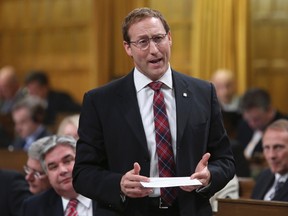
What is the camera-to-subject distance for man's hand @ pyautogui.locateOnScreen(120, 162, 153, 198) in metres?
2.99

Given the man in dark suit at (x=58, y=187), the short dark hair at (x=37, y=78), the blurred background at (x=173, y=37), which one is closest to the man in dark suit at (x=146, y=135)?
the man in dark suit at (x=58, y=187)

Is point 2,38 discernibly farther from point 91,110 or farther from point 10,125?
point 91,110

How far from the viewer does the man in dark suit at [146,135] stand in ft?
10.4

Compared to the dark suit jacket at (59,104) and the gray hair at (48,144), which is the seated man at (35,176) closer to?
the gray hair at (48,144)

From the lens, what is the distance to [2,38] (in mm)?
12711

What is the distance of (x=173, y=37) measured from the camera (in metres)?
10.9

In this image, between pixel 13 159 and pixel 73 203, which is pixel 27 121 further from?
pixel 73 203

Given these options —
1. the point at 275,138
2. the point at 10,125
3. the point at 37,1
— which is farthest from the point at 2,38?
the point at 275,138

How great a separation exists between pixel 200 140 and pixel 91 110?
0.49 meters

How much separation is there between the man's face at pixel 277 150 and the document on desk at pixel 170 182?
2.42 metres

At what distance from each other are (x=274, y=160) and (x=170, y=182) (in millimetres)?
2484

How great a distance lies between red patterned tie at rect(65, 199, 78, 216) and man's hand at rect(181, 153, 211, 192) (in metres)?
1.51

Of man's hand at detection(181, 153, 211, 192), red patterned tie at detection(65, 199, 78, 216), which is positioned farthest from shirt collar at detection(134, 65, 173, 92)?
red patterned tie at detection(65, 199, 78, 216)

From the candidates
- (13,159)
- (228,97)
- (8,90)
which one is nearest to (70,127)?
(13,159)
